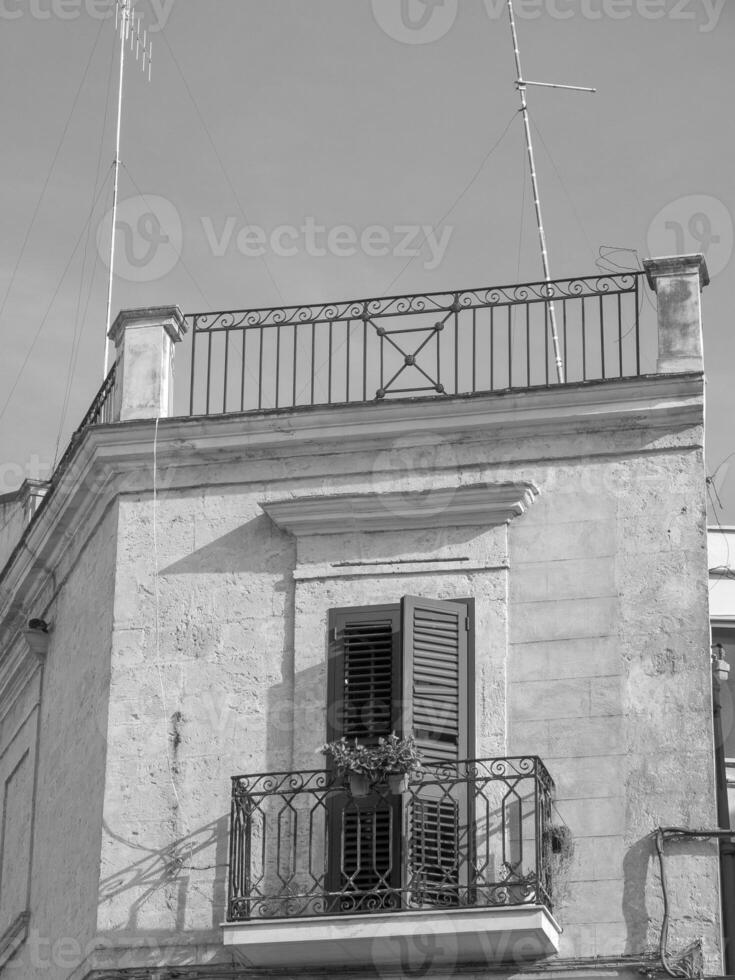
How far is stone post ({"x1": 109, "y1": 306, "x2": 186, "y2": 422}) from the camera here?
621 inches

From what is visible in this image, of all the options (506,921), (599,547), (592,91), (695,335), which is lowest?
(506,921)

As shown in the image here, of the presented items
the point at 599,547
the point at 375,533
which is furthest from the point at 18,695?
the point at 599,547

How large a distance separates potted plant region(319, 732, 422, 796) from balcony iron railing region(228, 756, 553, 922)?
0.25 feet

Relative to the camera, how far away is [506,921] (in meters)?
13.2

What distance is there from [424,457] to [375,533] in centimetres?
67

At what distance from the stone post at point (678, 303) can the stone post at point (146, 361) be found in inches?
143

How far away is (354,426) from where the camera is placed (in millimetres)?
15227

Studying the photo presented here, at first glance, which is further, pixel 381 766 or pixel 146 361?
pixel 146 361

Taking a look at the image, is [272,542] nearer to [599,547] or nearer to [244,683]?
[244,683]

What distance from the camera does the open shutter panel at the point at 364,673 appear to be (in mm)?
14242

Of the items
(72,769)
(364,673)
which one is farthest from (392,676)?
(72,769)

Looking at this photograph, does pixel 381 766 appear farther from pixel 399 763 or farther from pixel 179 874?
pixel 179 874

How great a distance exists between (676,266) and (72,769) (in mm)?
5796

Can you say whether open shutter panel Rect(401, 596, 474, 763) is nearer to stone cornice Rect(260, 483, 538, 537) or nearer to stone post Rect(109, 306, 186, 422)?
stone cornice Rect(260, 483, 538, 537)
